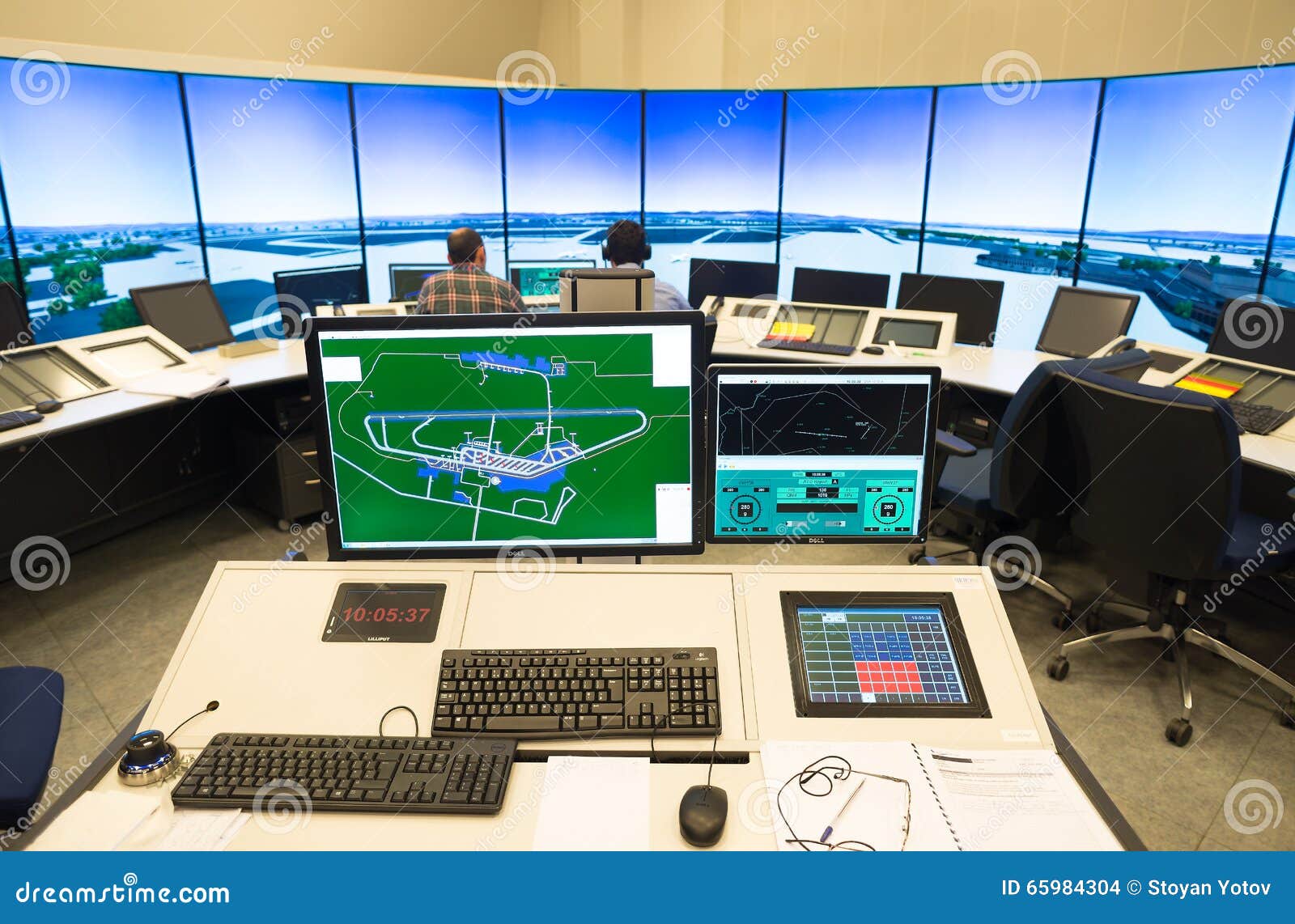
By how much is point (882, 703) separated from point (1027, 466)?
1.89 metres

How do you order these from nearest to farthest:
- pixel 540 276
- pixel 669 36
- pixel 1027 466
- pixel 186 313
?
pixel 1027 466, pixel 186 313, pixel 540 276, pixel 669 36

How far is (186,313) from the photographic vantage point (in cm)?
402

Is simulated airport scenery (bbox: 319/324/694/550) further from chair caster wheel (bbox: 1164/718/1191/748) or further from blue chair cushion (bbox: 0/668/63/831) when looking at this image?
chair caster wheel (bbox: 1164/718/1191/748)

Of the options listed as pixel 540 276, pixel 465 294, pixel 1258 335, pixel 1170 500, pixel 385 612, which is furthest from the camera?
pixel 540 276

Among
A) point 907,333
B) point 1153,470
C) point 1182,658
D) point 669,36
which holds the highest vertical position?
point 669,36

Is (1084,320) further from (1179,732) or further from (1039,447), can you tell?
(1179,732)

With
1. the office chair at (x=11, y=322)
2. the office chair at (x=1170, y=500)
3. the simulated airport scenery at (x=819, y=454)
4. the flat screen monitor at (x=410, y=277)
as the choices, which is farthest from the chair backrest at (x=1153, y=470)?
the office chair at (x=11, y=322)

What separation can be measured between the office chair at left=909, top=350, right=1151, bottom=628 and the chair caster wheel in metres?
0.61

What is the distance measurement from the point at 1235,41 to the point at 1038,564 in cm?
302

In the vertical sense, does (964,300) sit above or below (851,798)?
above

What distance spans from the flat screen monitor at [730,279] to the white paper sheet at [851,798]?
4.07 metres

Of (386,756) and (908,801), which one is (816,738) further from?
(386,756)

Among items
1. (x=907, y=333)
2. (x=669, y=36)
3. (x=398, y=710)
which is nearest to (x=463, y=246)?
(x=907, y=333)

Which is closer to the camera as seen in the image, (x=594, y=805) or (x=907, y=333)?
(x=594, y=805)
